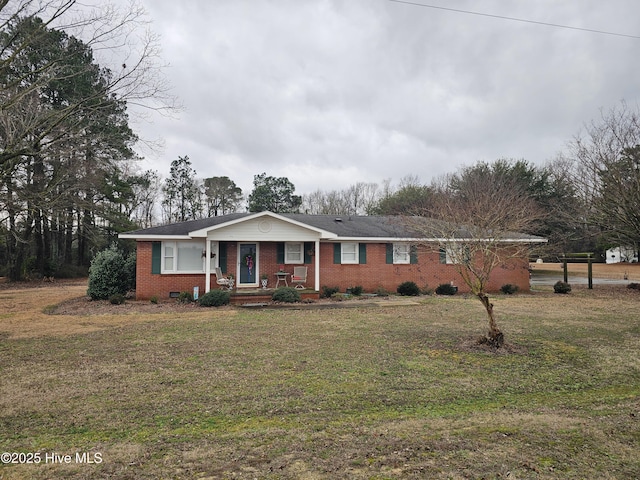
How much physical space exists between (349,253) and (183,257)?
7.17m

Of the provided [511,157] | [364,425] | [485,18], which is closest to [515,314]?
[485,18]

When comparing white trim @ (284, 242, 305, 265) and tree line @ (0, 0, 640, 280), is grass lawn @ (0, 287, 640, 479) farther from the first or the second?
white trim @ (284, 242, 305, 265)

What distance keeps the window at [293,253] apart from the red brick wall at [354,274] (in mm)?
355

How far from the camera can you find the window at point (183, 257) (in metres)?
14.7

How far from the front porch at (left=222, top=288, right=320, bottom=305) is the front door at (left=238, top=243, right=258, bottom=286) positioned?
106 centimetres

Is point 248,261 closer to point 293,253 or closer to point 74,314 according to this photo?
point 293,253

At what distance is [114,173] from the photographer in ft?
86.6

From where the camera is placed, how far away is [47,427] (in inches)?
151

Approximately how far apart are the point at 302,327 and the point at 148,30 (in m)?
7.97

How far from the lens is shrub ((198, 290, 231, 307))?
12930mm

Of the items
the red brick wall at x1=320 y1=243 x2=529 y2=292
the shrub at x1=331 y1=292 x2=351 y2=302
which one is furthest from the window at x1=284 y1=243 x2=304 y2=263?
the shrub at x1=331 y1=292 x2=351 y2=302

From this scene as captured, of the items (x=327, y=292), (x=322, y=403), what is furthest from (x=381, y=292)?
(x=322, y=403)

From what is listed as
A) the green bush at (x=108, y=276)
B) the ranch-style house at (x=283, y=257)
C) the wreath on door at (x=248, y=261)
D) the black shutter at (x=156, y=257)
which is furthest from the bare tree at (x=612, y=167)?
the green bush at (x=108, y=276)

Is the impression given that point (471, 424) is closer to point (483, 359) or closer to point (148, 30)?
point (483, 359)
